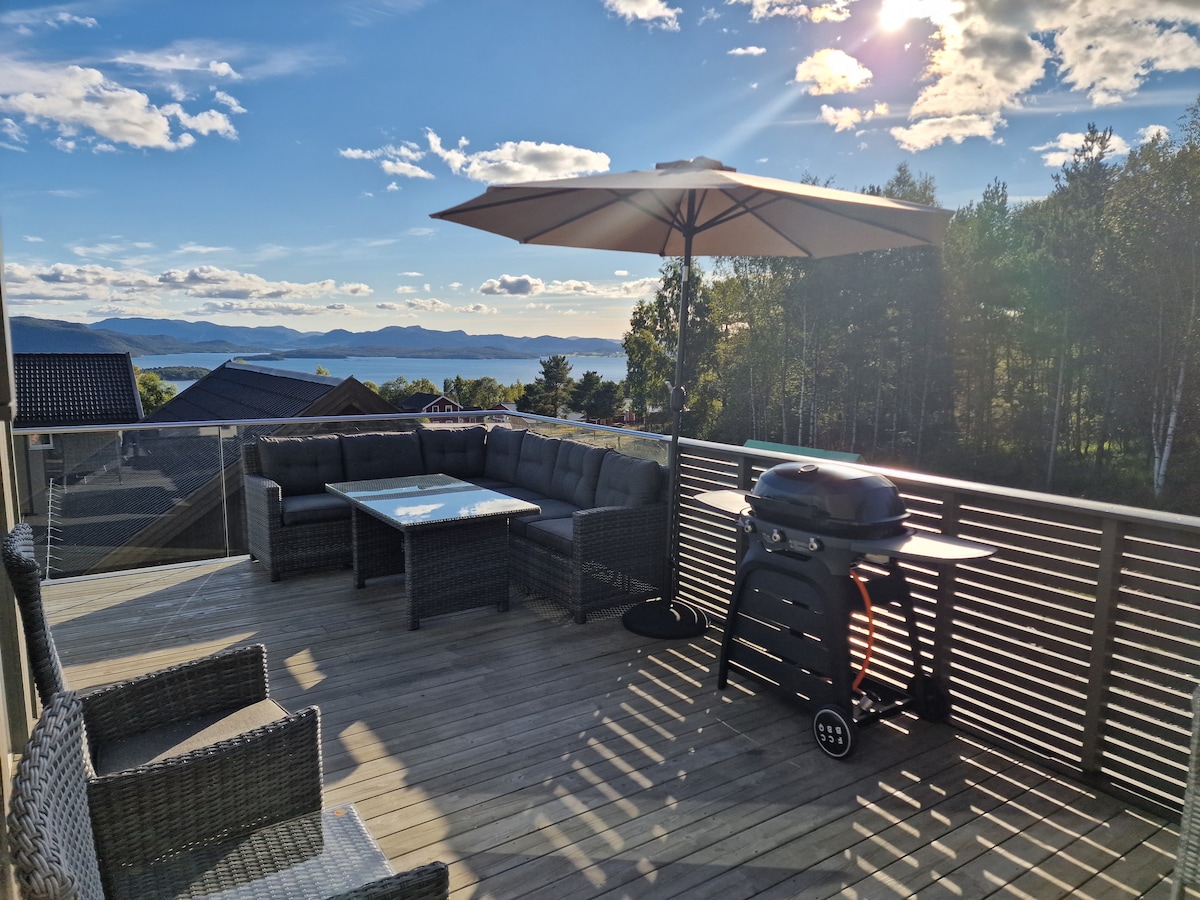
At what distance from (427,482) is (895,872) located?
3634 millimetres

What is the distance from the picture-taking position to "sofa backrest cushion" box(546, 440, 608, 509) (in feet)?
15.6

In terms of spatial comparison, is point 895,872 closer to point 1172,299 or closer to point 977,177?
point 1172,299

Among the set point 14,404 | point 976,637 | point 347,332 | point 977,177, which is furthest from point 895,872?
point 347,332

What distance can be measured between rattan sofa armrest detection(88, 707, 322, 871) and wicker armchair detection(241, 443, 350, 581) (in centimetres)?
340

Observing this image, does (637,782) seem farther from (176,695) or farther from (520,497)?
(520,497)

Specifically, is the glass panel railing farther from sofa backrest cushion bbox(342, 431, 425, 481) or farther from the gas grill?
the gas grill

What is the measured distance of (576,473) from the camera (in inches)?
193

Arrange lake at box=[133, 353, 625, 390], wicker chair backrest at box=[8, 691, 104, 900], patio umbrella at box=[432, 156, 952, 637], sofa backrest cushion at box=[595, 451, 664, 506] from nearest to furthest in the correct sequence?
wicker chair backrest at box=[8, 691, 104, 900]
patio umbrella at box=[432, 156, 952, 637]
sofa backrest cushion at box=[595, 451, 664, 506]
lake at box=[133, 353, 625, 390]

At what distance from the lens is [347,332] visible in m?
75.5

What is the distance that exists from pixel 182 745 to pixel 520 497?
3.30 m

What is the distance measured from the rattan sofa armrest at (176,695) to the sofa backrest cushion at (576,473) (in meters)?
2.83

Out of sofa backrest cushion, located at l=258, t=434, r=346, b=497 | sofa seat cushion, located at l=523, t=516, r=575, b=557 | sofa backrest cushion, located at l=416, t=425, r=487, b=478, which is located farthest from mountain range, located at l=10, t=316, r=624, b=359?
sofa seat cushion, located at l=523, t=516, r=575, b=557

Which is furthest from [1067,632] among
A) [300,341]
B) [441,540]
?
[300,341]

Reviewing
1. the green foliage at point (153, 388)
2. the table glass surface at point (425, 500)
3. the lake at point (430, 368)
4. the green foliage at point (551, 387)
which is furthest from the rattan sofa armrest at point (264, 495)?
the lake at point (430, 368)
